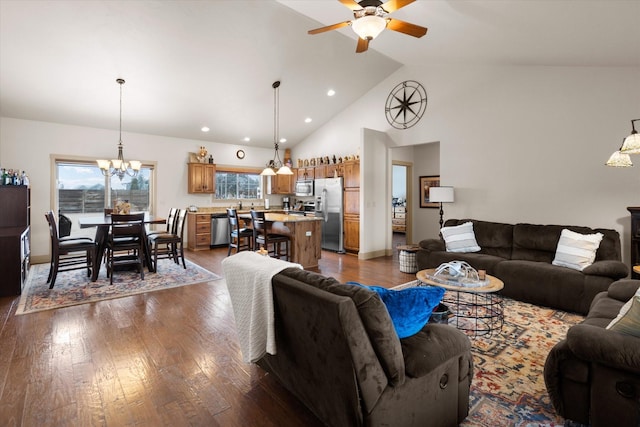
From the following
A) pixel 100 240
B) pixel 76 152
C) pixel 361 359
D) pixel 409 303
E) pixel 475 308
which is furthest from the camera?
pixel 76 152

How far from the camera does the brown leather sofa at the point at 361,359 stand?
1.44 metres

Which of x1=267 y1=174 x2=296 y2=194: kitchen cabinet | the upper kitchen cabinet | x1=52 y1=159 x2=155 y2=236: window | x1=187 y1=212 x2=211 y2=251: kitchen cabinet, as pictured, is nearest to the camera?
x1=52 y1=159 x2=155 y2=236: window

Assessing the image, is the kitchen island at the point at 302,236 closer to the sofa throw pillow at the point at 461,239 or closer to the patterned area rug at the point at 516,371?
the sofa throw pillow at the point at 461,239

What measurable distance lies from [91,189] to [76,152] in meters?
0.78

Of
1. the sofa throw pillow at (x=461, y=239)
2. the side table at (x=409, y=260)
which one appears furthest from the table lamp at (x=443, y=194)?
the side table at (x=409, y=260)

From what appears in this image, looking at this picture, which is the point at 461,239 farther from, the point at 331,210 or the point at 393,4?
the point at 393,4

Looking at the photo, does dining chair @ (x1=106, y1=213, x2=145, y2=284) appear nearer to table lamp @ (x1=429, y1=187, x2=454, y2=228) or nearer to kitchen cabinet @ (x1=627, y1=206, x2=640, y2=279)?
table lamp @ (x1=429, y1=187, x2=454, y2=228)

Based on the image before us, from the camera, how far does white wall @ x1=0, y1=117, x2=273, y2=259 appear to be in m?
5.86

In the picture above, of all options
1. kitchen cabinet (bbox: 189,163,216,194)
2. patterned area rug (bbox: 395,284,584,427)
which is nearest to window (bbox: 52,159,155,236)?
kitchen cabinet (bbox: 189,163,216,194)

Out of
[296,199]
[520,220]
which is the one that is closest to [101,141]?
[296,199]

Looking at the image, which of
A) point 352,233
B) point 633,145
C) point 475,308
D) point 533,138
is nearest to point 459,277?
point 475,308

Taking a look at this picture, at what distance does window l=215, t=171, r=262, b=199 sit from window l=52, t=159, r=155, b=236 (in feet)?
5.44

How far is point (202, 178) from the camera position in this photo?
7.87 metres

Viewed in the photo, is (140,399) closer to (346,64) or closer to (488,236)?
(488,236)
